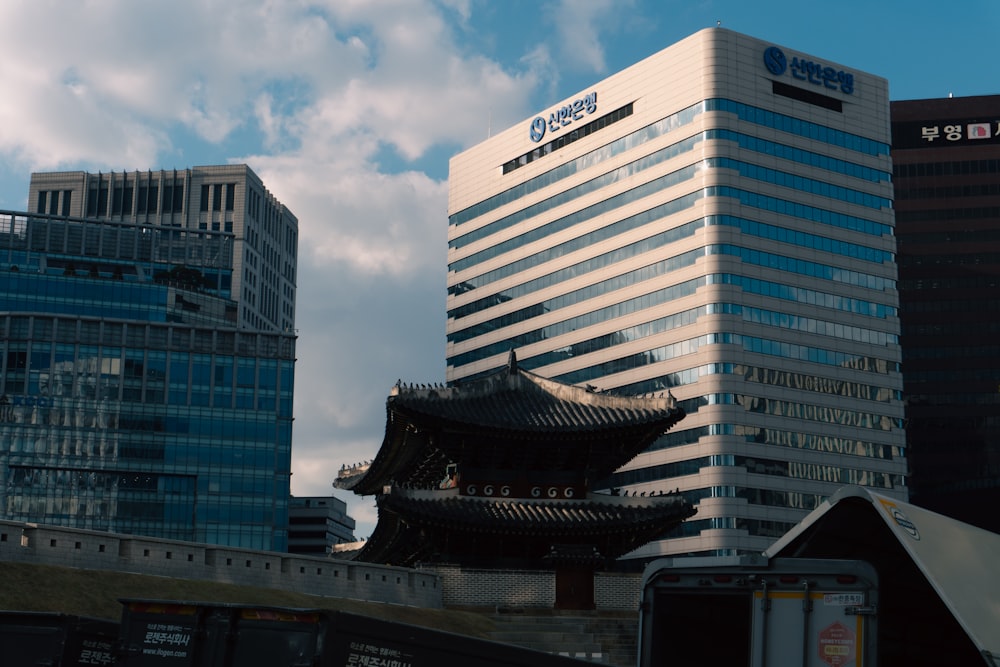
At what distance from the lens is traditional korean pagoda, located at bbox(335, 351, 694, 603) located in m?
43.2

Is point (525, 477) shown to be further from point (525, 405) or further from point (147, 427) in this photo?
point (147, 427)

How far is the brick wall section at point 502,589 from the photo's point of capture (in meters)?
42.8

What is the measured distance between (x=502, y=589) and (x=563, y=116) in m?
84.8

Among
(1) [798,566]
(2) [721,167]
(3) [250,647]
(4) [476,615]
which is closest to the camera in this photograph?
(3) [250,647]

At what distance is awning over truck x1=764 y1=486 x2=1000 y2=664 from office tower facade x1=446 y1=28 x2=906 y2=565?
80.1 metres

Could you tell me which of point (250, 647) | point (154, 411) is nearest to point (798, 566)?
point (250, 647)

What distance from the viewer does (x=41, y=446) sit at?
119562 millimetres

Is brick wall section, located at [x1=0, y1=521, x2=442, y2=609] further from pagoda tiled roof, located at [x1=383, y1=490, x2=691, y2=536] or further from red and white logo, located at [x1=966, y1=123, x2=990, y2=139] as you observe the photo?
red and white logo, located at [x1=966, y1=123, x2=990, y2=139]

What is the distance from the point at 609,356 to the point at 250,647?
98850mm

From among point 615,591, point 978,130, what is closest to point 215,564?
point 615,591

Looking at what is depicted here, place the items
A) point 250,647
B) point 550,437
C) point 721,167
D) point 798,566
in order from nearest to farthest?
point 250,647
point 798,566
point 550,437
point 721,167

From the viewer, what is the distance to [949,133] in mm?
149500

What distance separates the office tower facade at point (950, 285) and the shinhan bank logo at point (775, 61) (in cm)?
4323

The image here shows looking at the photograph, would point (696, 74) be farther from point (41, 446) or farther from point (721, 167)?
point (41, 446)
